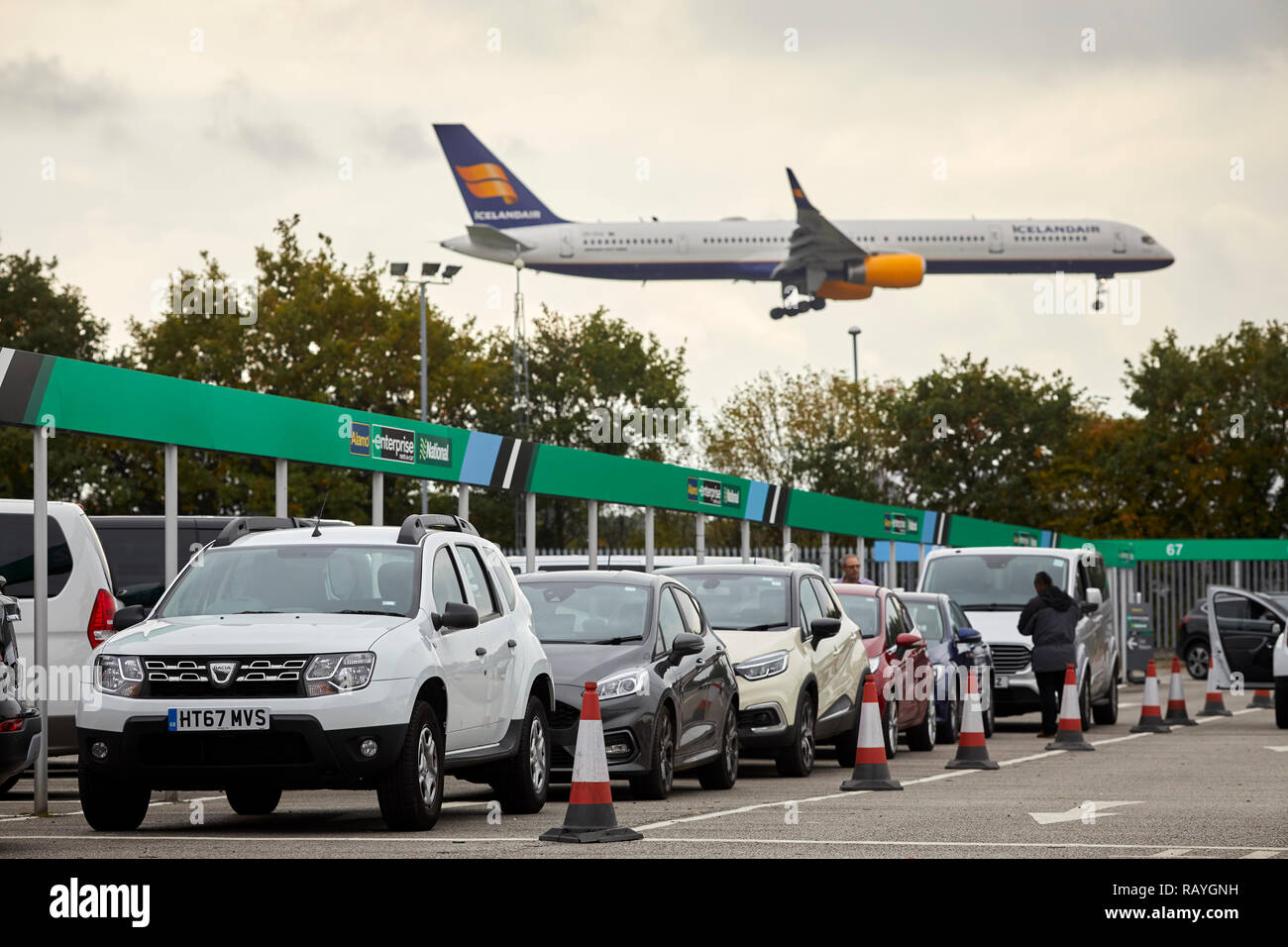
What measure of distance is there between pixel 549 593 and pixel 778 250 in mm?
60927

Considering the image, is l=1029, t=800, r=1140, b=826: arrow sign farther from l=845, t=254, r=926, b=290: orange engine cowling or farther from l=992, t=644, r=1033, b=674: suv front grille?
l=845, t=254, r=926, b=290: orange engine cowling

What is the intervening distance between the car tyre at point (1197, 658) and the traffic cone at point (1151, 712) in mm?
22315

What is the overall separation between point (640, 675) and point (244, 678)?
384 centimetres

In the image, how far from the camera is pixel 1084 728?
26328 millimetres

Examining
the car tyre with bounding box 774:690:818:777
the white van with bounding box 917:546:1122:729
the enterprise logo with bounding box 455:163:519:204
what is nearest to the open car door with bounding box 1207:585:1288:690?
the white van with bounding box 917:546:1122:729

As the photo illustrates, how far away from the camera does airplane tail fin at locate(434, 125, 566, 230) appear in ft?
279

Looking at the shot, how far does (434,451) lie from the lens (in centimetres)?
1973

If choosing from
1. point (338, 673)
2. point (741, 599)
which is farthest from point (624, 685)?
point (741, 599)

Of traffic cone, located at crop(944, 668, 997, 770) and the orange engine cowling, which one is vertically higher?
the orange engine cowling

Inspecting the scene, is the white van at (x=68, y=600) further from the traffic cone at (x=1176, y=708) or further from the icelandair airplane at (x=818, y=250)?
the icelandair airplane at (x=818, y=250)

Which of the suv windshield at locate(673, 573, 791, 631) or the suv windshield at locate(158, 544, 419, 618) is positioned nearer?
the suv windshield at locate(158, 544, 419, 618)

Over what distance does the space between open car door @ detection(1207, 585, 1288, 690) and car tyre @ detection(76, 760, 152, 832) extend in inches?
770

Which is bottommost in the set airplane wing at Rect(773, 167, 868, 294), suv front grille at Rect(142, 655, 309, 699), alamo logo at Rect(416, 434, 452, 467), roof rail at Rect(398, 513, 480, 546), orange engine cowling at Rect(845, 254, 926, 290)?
suv front grille at Rect(142, 655, 309, 699)
